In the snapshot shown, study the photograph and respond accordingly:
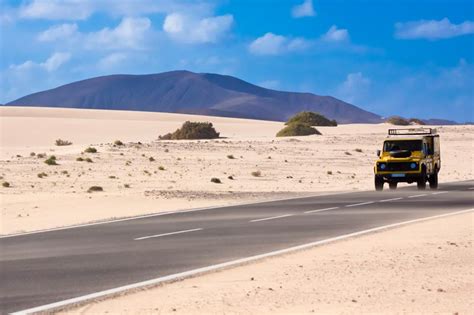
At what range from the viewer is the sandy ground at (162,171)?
30609mm

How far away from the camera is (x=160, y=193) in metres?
35.4

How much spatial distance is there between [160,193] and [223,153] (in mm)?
28791

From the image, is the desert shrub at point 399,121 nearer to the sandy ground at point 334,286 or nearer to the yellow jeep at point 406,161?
the yellow jeep at point 406,161

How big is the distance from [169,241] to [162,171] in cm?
3143

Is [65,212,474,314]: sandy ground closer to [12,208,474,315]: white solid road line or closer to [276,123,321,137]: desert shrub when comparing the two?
[12,208,474,315]: white solid road line

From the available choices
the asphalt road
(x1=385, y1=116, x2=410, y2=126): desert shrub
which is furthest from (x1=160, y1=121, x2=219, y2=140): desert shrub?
the asphalt road

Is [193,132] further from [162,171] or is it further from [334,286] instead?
[334,286]

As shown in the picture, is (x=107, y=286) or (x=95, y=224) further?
(x=95, y=224)

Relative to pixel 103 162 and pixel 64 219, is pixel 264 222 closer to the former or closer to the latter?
pixel 64 219

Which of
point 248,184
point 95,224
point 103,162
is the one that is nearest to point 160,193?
point 248,184

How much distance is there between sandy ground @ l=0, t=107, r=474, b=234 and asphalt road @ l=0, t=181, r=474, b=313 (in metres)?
2.88

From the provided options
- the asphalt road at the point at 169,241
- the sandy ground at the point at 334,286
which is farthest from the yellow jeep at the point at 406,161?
the sandy ground at the point at 334,286

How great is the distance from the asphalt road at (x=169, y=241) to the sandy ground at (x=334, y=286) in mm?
948

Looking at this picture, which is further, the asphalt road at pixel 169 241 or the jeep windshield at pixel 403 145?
the jeep windshield at pixel 403 145
